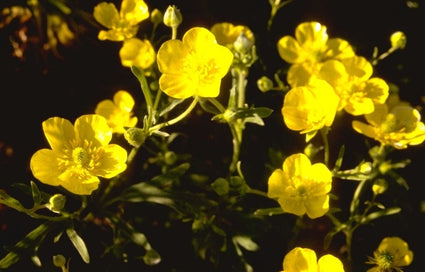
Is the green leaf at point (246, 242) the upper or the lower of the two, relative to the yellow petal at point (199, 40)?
lower

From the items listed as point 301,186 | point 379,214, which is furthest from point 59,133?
point 379,214

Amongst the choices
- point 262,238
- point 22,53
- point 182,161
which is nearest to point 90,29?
point 22,53

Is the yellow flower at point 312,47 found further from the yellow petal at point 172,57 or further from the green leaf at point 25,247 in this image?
the green leaf at point 25,247

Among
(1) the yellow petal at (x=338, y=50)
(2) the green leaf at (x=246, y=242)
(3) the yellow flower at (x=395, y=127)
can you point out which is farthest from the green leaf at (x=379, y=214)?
(1) the yellow petal at (x=338, y=50)

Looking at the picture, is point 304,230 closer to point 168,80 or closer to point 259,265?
point 259,265

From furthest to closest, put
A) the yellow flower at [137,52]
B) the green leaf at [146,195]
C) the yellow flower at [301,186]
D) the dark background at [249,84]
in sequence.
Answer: the dark background at [249,84]
the yellow flower at [137,52]
the green leaf at [146,195]
the yellow flower at [301,186]

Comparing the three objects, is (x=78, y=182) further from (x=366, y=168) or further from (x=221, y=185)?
(x=366, y=168)

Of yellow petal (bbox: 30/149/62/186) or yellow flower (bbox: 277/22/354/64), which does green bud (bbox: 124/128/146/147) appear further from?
yellow flower (bbox: 277/22/354/64)
